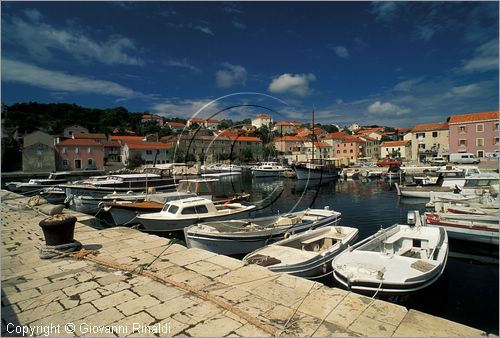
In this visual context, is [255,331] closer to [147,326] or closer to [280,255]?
[147,326]

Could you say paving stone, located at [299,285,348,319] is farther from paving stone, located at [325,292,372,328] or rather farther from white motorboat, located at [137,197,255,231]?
white motorboat, located at [137,197,255,231]

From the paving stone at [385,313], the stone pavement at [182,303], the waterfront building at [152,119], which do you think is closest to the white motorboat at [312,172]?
the stone pavement at [182,303]

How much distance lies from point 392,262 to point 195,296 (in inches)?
230

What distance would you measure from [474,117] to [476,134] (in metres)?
3.50

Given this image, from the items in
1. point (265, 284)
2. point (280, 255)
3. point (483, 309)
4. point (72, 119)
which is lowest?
point (483, 309)

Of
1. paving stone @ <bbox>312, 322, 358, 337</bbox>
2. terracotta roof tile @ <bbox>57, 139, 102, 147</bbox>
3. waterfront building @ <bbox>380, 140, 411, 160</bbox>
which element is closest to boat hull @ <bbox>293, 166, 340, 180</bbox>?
waterfront building @ <bbox>380, 140, 411, 160</bbox>

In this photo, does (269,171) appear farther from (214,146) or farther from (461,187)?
(461,187)

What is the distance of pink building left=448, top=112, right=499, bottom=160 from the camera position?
52844 mm

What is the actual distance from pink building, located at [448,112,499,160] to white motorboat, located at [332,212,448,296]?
184ft

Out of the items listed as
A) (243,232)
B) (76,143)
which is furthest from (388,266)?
(76,143)

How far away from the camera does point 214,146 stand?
8750 centimetres

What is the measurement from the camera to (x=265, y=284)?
18.6ft

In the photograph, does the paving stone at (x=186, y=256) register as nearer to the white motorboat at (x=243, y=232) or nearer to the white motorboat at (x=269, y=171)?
the white motorboat at (x=243, y=232)

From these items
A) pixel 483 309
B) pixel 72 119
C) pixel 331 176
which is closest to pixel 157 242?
pixel 483 309
